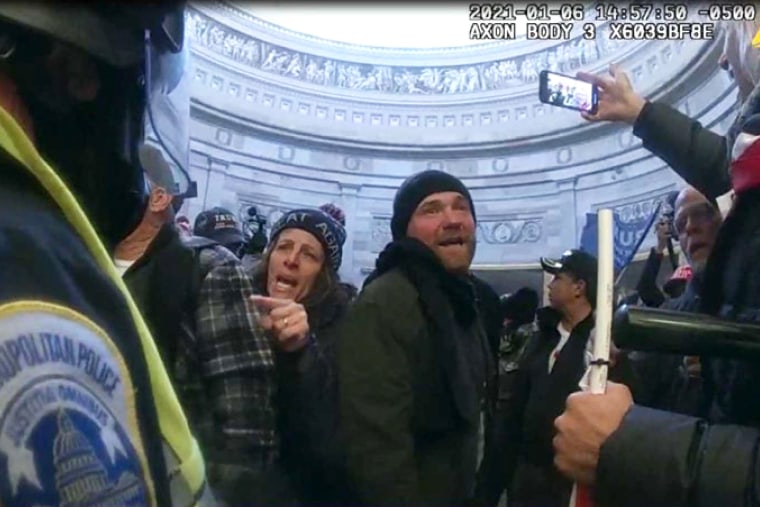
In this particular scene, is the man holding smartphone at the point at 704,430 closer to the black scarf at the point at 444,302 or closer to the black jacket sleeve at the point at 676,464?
the black jacket sleeve at the point at 676,464

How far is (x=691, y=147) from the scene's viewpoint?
1.51 m

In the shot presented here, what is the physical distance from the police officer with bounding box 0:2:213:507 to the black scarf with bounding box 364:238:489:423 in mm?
982

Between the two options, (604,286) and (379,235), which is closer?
(604,286)

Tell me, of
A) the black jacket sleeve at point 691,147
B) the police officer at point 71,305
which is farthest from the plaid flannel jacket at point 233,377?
the black jacket sleeve at point 691,147

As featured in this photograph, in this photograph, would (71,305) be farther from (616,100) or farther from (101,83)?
(616,100)

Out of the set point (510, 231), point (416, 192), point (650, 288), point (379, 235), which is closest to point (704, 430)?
point (416, 192)

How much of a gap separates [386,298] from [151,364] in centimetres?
103

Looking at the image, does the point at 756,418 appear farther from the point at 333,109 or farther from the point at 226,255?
the point at 333,109

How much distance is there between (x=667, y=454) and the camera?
2.46ft

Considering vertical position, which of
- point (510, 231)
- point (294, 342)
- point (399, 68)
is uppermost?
point (399, 68)

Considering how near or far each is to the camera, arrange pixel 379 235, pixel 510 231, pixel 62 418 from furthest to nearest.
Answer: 1. pixel 379 235
2. pixel 510 231
3. pixel 62 418

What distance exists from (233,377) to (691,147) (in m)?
1.01

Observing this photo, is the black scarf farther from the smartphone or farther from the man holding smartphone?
the man holding smartphone

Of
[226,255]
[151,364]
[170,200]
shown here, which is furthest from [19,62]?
[170,200]
